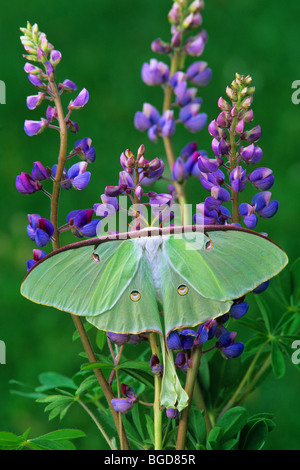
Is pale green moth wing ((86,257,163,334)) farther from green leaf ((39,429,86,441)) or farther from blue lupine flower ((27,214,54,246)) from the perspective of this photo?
green leaf ((39,429,86,441))

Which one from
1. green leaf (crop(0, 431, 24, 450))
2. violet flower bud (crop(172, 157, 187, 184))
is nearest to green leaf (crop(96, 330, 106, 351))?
green leaf (crop(0, 431, 24, 450))

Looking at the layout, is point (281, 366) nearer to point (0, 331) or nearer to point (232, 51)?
point (0, 331)

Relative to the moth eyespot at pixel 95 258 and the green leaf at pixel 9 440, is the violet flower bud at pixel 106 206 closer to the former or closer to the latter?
the moth eyespot at pixel 95 258

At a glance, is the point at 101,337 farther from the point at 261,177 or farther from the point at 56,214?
the point at 261,177

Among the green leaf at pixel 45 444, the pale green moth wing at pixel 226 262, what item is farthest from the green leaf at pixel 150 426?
the pale green moth wing at pixel 226 262

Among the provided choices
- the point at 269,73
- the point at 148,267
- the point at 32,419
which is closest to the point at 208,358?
the point at 148,267

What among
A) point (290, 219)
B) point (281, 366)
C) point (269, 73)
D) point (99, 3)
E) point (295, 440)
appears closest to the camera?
point (281, 366)
